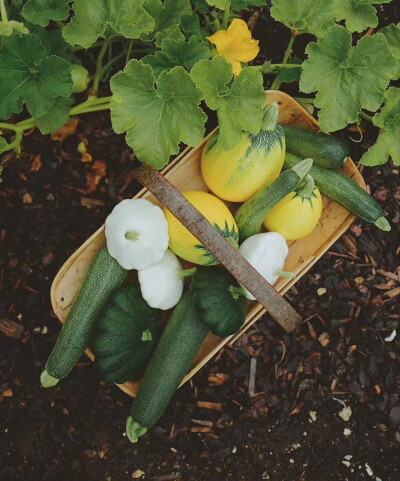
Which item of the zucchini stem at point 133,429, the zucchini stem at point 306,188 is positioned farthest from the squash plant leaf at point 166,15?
the zucchini stem at point 133,429

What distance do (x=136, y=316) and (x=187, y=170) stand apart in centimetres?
55

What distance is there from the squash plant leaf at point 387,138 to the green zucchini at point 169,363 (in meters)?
0.78

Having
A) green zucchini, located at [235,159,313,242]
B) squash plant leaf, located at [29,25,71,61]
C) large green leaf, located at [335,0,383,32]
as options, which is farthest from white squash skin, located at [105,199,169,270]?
large green leaf, located at [335,0,383,32]

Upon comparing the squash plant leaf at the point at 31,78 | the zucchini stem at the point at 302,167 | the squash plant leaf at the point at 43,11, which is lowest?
the zucchini stem at the point at 302,167

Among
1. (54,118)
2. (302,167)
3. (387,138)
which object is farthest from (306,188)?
(54,118)

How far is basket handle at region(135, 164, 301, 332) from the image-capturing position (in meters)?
1.55

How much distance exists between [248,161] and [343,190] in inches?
15.1

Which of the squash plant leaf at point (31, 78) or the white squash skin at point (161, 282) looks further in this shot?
the white squash skin at point (161, 282)

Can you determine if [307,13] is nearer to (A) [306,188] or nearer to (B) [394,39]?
(B) [394,39]

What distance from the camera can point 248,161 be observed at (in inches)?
69.4

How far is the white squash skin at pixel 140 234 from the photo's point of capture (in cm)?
172

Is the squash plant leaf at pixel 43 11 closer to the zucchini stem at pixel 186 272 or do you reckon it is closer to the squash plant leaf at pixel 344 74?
the squash plant leaf at pixel 344 74

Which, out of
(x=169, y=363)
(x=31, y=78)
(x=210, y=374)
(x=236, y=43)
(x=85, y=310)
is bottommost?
(x=210, y=374)

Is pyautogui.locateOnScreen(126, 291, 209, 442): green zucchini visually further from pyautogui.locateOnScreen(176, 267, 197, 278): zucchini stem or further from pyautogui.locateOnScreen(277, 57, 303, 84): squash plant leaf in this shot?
pyautogui.locateOnScreen(277, 57, 303, 84): squash plant leaf
